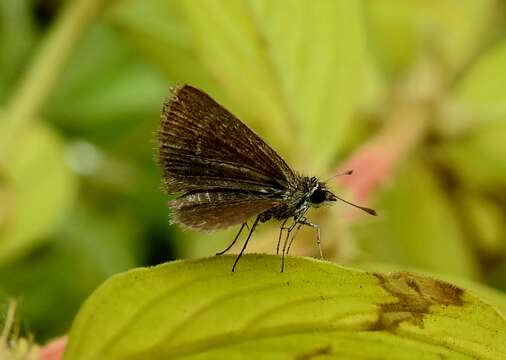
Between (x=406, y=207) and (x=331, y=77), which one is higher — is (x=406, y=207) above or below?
below

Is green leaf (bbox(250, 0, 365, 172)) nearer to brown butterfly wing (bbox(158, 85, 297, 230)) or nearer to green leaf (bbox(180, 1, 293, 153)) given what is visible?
green leaf (bbox(180, 1, 293, 153))

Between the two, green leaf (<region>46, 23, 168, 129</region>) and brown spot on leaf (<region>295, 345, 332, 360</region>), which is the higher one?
green leaf (<region>46, 23, 168, 129</region>)

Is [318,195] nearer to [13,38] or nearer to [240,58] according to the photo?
[240,58]

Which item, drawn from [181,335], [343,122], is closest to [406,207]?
[343,122]

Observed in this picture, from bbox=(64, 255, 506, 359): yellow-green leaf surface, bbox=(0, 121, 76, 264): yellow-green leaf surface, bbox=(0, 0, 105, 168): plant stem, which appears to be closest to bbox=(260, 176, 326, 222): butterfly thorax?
bbox=(64, 255, 506, 359): yellow-green leaf surface

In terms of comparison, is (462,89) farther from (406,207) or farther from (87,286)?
(87,286)

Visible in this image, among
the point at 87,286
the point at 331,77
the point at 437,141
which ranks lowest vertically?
the point at 87,286

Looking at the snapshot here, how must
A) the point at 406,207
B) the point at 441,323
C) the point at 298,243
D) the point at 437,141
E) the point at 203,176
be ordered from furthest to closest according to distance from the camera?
1. the point at 406,207
2. the point at 437,141
3. the point at 298,243
4. the point at 203,176
5. the point at 441,323
